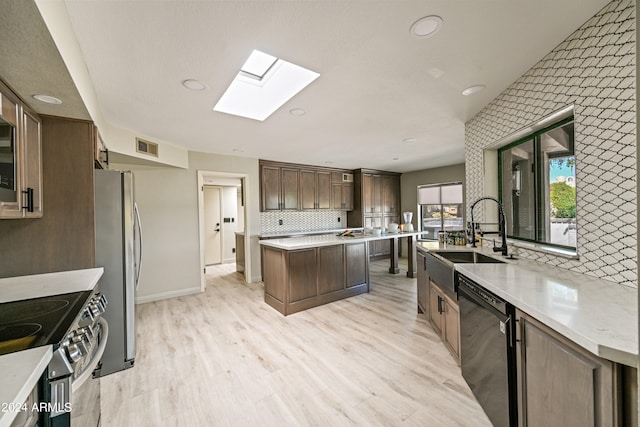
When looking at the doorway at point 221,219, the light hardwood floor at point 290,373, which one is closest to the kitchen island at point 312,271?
the light hardwood floor at point 290,373

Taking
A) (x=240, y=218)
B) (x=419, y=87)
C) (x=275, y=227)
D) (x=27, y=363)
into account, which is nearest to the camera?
(x=27, y=363)

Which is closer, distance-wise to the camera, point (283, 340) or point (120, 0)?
point (120, 0)

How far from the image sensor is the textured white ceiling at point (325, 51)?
131 cm

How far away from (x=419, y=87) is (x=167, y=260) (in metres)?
4.18

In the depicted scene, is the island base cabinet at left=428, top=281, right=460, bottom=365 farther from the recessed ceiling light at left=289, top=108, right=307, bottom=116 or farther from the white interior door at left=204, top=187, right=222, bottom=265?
the white interior door at left=204, top=187, right=222, bottom=265

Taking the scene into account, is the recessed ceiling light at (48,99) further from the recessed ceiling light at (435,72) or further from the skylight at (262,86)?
the recessed ceiling light at (435,72)

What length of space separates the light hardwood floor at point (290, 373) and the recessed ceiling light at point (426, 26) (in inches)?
93.4

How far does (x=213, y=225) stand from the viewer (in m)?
6.54

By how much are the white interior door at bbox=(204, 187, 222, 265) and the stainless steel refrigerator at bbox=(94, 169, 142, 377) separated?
171 inches

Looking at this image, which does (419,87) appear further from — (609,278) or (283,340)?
(283,340)

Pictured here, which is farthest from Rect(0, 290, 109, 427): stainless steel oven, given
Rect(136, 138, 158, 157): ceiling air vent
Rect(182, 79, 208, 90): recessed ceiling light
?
Rect(136, 138, 158, 157): ceiling air vent

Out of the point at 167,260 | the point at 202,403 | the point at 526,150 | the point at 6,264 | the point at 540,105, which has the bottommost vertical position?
the point at 202,403

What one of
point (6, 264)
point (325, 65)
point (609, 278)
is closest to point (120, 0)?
point (325, 65)

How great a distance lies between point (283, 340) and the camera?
2.57m
